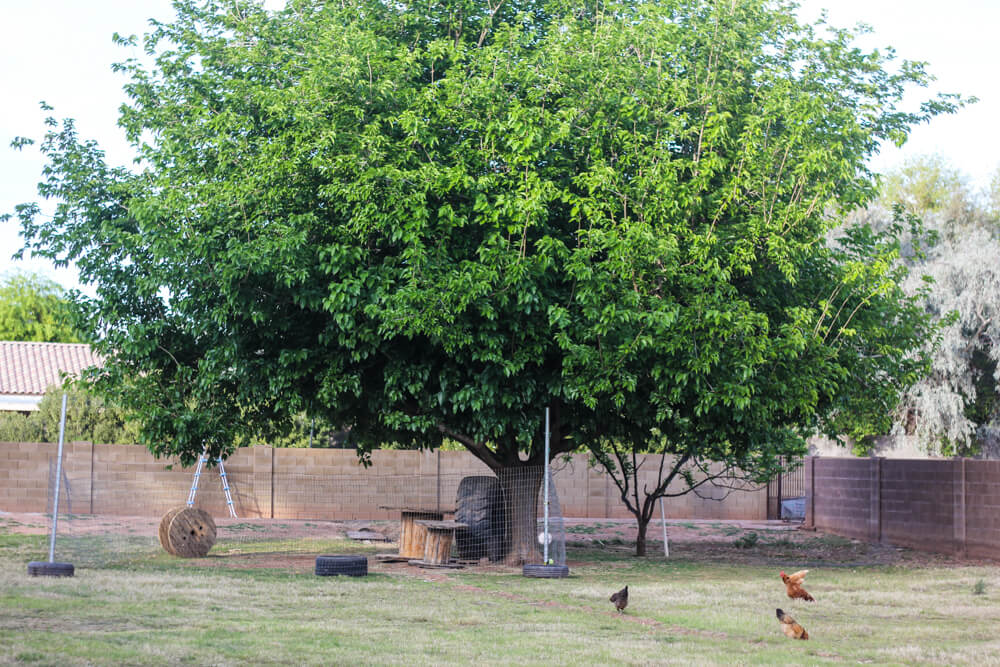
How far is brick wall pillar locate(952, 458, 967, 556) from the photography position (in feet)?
66.3

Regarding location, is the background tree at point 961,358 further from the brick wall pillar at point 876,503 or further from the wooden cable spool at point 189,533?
the wooden cable spool at point 189,533

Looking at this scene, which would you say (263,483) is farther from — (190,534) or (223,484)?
(190,534)

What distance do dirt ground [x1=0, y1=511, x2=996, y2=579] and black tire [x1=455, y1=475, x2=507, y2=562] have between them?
1064 millimetres

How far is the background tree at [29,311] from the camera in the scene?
207 feet

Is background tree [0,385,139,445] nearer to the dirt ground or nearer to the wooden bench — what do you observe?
the dirt ground

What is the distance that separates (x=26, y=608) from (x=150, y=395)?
6.03 metres

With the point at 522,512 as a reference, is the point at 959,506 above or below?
above

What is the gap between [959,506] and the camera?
2044 centimetres

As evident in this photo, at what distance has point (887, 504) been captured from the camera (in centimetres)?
2327

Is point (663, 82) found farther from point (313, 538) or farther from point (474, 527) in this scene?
point (313, 538)

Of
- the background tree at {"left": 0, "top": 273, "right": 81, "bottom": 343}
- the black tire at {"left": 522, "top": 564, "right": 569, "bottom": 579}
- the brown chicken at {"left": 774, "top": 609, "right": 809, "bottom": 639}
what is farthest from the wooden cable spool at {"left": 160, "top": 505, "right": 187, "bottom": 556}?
the background tree at {"left": 0, "top": 273, "right": 81, "bottom": 343}

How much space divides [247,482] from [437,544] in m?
13.7

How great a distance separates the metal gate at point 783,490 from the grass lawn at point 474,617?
1622 centimetres

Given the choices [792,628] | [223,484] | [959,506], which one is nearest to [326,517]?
[223,484]
